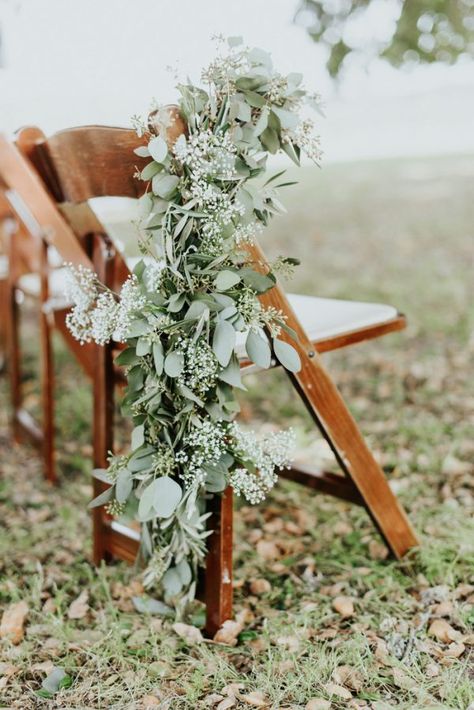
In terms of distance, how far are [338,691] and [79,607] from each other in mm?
760

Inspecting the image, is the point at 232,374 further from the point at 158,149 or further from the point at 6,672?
the point at 6,672

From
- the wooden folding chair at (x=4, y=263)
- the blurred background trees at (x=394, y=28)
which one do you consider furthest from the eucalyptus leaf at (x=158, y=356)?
the blurred background trees at (x=394, y=28)

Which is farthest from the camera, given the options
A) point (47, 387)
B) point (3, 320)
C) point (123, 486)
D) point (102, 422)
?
point (3, 320)

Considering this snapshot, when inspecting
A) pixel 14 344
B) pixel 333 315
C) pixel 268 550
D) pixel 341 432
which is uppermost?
pixel 333 315

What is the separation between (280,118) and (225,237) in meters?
0.27

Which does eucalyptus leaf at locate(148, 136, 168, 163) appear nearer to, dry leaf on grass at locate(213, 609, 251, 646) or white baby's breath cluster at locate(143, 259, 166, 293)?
white baby's breath cluster at locate(143, 259, 166, 293)

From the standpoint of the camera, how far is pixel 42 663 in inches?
68.4

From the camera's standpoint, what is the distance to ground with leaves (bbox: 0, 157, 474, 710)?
5.35ft

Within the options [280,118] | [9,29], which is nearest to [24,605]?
[280,118]

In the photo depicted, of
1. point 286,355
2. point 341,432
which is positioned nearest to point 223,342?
point 286,355

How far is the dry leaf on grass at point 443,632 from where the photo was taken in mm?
1747

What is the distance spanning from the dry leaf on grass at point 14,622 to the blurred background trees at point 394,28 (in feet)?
11.0

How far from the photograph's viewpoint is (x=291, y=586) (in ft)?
6.81

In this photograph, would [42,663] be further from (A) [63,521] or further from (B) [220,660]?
(A) [63,521]
